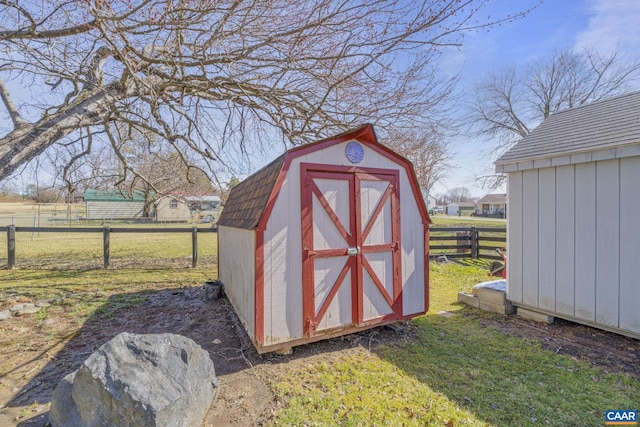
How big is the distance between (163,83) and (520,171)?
5.88m

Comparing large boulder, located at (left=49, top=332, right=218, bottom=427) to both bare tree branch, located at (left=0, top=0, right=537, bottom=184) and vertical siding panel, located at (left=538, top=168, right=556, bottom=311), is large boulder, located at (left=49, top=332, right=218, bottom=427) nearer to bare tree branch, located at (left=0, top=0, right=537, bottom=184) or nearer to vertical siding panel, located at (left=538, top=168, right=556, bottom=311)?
bare tree branch, located at (left=0, top=0, right=537, bottom=184)

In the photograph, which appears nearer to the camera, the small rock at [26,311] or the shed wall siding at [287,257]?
the shed wall siding at [287,257]

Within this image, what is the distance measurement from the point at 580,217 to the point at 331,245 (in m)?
3.45

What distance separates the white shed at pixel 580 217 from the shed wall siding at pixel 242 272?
422 cm

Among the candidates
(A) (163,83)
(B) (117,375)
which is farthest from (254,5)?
(B) (117,375)

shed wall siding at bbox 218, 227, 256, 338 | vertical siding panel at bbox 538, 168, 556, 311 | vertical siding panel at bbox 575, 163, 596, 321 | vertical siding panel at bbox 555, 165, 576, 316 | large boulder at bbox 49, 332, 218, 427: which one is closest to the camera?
large boulder at bbox 49, 332, 218, 427

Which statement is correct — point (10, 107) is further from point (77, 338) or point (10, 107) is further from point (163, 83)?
point (77, 338)

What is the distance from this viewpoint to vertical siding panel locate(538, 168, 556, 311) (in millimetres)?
4422

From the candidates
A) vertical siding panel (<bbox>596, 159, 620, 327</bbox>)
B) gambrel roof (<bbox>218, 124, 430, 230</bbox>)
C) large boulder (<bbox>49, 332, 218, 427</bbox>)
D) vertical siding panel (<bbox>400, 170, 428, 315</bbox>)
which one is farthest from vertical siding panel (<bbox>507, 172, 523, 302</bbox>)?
large boulder (<bbox>49, 332, 218, 427</bbox>)

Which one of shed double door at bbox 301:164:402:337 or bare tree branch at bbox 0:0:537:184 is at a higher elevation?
bare tree branch at bbox 0:0:537:184

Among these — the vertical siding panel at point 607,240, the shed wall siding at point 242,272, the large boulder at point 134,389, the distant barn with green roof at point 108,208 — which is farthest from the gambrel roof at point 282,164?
the distant barn with green roof at point 108,208

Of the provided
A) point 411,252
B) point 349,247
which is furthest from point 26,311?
point 411,252

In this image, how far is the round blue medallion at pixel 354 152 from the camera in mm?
3869

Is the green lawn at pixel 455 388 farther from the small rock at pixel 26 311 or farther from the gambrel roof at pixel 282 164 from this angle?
the small rock at pixel 26 311
